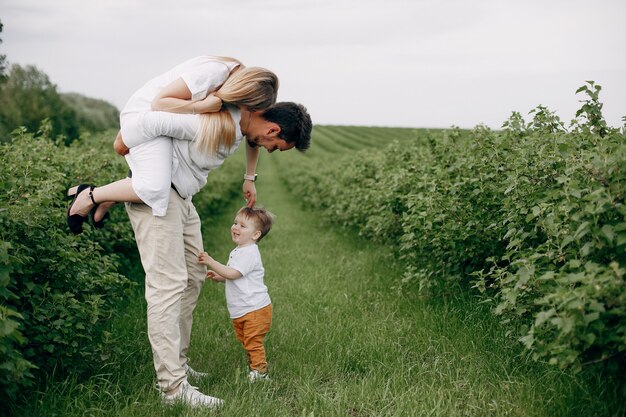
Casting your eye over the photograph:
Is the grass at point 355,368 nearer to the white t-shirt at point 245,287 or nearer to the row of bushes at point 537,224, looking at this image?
the row of bushes at point 537,224

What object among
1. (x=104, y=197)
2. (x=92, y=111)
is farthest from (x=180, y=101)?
(x=92, y=111)

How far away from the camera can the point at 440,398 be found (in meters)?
3.06

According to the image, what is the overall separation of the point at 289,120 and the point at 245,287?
1.21 metres

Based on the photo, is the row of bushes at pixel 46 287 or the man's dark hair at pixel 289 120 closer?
the row of bushes at pixel 46 287

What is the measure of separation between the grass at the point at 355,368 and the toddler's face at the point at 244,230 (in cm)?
92

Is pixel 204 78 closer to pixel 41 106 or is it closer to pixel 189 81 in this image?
pixel 189 81

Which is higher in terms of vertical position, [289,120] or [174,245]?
[289,120]

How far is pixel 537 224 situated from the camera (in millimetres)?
3031

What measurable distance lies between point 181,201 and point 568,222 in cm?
225

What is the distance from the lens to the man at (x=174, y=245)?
3.19m

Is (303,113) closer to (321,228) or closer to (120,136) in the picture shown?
(120,136)

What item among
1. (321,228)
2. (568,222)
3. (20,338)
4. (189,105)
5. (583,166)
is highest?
Answer: (189,105)

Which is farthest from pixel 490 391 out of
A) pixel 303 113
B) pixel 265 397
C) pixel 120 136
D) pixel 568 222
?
pixel 120 136

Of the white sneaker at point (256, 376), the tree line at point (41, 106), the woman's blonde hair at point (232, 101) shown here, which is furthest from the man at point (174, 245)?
the tree line at point (41, 106)
